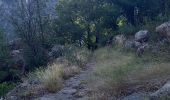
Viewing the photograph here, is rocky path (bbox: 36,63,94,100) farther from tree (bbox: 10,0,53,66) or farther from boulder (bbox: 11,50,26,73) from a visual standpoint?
boulder (bbox: 11,50,26,73)

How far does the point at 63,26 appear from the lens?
32.2 meters

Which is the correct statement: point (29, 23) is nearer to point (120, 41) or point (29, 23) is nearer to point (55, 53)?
point (55, 53)

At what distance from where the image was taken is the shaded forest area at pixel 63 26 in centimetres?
2078

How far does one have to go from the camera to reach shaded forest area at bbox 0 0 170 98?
20.8 meters

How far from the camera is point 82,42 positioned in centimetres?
3203

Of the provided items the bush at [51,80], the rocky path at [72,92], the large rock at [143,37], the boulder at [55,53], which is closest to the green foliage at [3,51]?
the boulder at [55,53]

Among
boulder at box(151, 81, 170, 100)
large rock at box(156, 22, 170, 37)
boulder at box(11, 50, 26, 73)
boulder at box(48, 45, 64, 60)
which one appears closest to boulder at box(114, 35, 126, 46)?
boulder at box(48, 45, 64, 60)

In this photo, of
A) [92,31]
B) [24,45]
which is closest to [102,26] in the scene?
[92,31]

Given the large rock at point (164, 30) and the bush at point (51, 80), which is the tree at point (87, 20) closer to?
the large rock at point (164, 30)

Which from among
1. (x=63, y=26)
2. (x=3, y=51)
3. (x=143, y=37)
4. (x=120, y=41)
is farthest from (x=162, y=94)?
(x=63, y=26)

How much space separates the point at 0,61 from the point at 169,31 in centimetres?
1230

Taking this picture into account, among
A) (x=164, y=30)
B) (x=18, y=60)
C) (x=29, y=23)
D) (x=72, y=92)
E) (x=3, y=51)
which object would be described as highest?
(x=164, y=30)

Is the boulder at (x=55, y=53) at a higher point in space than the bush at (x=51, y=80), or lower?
lower

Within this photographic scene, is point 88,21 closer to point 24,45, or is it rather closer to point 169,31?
point 24,45
